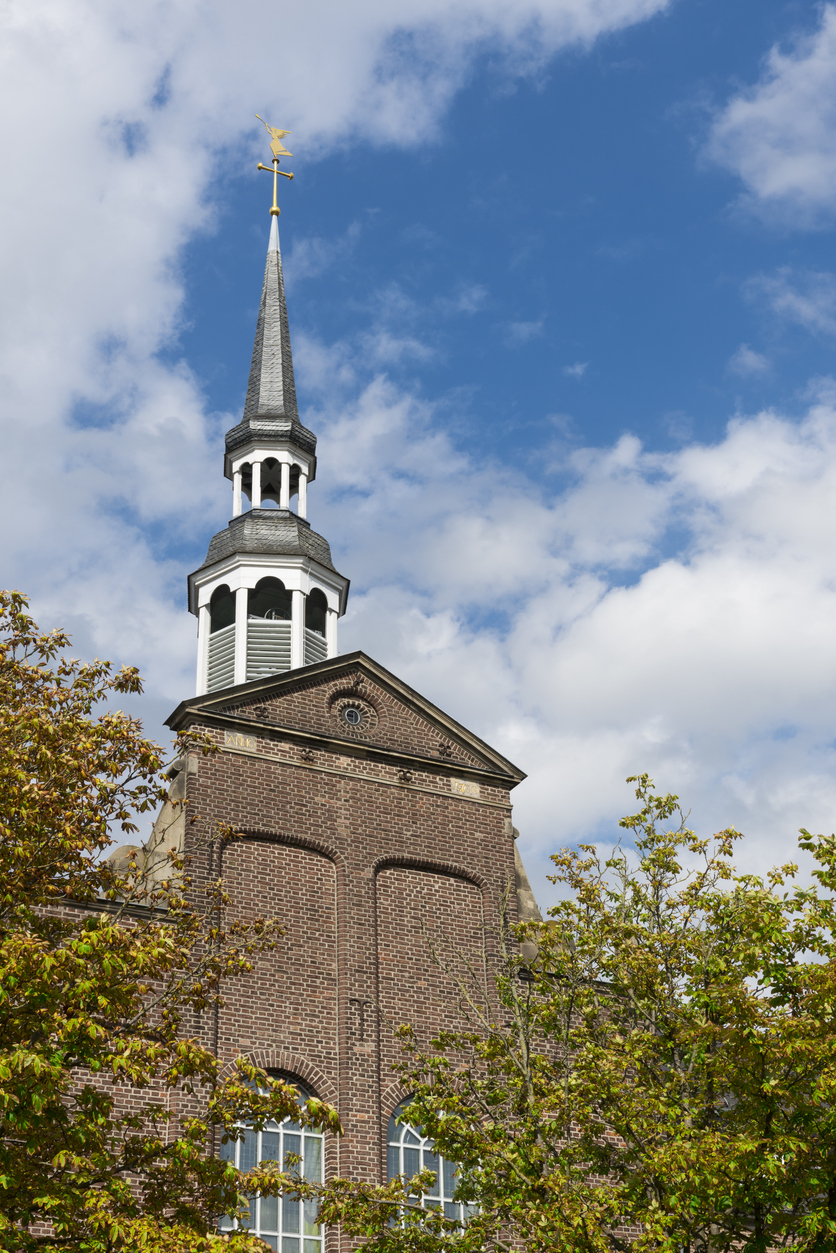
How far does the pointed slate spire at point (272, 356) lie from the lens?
1302 inches

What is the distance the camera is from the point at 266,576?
92.8 feet

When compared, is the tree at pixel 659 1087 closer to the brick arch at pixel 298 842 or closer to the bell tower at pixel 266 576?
the brick arch at pixel 298 842

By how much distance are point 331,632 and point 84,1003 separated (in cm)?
1671

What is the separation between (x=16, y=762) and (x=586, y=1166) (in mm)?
11614

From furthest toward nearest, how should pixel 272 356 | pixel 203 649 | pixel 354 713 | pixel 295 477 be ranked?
pixel 272 356 → pixel 295 477 → pixel 203 649 → pixel 354 713

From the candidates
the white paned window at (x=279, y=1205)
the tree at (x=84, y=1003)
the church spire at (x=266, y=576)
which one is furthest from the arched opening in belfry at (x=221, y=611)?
the tree at (x=84, y=1003)

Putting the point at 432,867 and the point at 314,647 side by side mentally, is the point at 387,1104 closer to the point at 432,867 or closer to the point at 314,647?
the point at 432,867

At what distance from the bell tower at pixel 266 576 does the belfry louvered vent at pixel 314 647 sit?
1.0 inches

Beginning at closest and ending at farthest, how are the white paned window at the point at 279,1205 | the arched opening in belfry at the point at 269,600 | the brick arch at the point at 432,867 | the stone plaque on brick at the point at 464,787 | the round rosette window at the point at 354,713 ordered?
the white paned window at the point at 279,1205
the brick arch at the point at 432,867
the round rosette window at the point at 354,713
the stone plaque on brick at the point at 464,787
the arched opening in belfry at the point at 269,600

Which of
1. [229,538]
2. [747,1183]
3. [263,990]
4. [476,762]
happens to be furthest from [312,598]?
[747,1183]

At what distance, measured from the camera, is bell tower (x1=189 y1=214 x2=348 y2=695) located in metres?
27.8

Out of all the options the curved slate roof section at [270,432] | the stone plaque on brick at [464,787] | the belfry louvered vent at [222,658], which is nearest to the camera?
the stone plaque on brick at [464,787]

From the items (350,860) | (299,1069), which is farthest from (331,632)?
(299,1069)

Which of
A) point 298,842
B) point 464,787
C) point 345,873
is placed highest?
point 464,787
